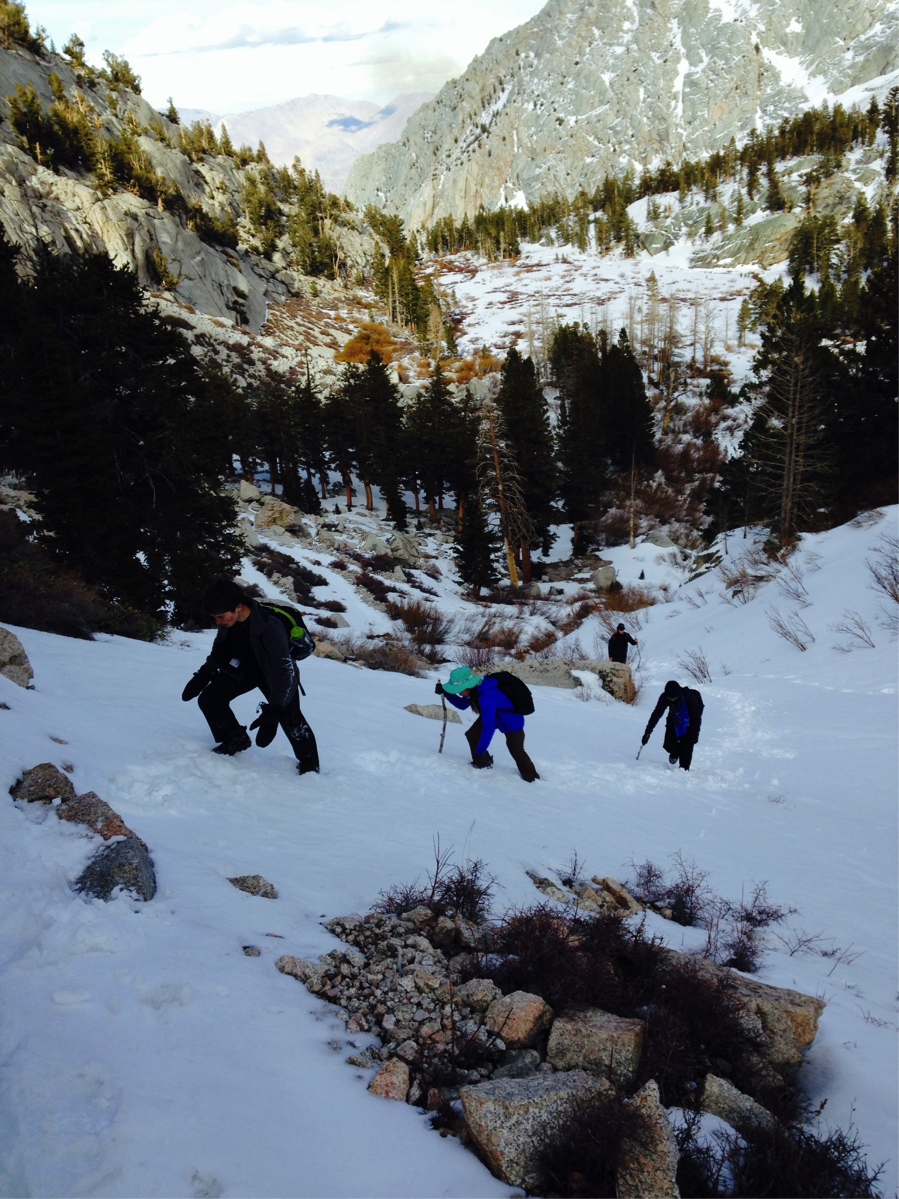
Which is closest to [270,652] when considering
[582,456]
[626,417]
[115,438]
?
[115,438]

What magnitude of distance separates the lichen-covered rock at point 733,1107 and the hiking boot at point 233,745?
3.94m

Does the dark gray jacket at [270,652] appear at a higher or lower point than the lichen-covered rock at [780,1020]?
higher

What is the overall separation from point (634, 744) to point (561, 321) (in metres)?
85.4

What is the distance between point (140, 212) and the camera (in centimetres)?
6562

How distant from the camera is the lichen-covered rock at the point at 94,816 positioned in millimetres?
3174

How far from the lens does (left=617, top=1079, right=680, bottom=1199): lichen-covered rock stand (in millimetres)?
1789

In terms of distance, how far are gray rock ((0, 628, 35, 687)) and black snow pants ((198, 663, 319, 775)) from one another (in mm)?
1665

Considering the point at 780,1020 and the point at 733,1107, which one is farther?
the point at 780,1020

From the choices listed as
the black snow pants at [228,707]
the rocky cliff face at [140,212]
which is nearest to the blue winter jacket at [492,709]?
the black snow pants at [228,707]

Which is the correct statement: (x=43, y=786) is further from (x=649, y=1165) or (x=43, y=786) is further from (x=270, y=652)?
(x=649, y=1165)

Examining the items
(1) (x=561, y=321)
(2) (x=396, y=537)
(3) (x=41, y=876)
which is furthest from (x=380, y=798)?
(1) (x=561, y=321)

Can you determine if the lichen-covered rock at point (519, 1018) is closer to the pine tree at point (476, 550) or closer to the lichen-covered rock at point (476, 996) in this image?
the lichen-covered rock at point (476, 996)

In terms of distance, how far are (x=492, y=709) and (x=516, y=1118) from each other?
4866 millimetres

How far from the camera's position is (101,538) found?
13914 millimetres
